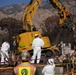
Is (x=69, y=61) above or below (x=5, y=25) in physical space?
below

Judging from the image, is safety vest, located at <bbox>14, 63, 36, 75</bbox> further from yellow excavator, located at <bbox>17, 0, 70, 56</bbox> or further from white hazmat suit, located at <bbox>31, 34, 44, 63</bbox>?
yellow excavator, located at <bbox>17, 0, 70, 56</bbox>

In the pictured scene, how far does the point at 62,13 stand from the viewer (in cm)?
3294

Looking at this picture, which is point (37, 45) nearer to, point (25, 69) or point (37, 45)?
point (37, 45)

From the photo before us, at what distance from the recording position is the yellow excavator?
26562 millimetres

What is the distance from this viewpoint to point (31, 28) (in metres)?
28.3

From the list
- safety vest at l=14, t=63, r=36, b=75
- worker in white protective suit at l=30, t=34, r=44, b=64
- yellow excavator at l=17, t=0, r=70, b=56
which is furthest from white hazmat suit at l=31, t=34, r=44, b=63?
safety vest at l=14, t=63, r=36, b=75

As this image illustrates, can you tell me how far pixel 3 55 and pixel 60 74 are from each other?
4837 mm

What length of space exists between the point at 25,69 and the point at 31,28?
20807 mm

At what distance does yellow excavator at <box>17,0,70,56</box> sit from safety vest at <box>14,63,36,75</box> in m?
18.4

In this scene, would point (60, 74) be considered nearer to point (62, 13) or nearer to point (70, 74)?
point (70, 74)

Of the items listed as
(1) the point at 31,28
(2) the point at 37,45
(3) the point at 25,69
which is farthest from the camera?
(1) the point at 31,28

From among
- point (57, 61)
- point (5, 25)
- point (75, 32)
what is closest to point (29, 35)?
point (57, 61)

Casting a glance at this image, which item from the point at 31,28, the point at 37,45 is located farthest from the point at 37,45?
the point at 31,28

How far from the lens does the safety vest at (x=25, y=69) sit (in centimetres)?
752
